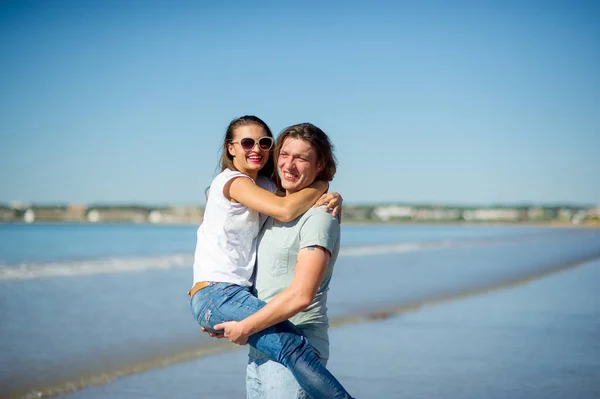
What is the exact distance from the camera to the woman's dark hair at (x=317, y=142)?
334cm

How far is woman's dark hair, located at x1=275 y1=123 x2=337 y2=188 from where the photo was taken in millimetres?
3336

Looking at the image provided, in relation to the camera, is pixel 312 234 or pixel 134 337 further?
pixel 134 337

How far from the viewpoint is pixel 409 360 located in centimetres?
702

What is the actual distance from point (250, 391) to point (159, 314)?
7.03 metres

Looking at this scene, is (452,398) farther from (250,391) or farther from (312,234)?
(312,234)

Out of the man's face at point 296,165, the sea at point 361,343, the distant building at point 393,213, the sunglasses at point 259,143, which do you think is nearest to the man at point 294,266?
the man's face at point 296,165

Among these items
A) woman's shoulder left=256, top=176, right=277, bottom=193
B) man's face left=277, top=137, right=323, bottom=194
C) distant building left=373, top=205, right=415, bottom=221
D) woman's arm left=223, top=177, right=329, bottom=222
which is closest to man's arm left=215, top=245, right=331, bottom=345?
woman's arm left=223, top=177, right=329, bottom=222

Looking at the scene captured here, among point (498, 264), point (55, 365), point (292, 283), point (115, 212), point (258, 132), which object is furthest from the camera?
point (115, 212)

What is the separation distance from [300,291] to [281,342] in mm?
288

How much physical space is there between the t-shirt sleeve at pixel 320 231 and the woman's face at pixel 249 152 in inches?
23.3

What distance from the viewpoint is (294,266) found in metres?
3.20

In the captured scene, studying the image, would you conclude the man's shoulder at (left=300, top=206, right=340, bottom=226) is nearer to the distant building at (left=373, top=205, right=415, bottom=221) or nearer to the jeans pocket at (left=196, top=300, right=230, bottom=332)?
the jeans pocket at (left=196, top=300, right=230, bottom=332)

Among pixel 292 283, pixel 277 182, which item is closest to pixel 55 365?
pixel 277 182

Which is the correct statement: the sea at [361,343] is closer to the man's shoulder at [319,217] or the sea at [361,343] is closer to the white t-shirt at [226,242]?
the white t-shirt at [226,242]
